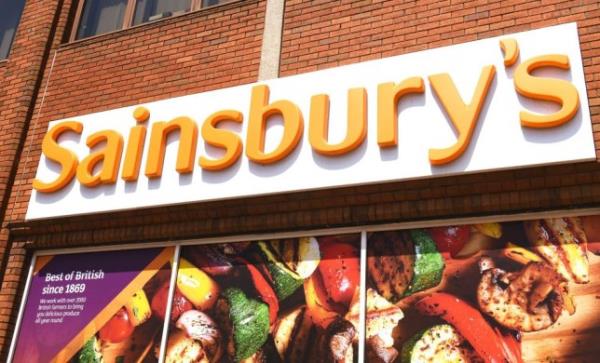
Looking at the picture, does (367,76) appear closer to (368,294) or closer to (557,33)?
(557,33)

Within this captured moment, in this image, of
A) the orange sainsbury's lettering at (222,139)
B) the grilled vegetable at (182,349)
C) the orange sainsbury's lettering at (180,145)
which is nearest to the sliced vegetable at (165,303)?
the grilled vegetable at (182,349)

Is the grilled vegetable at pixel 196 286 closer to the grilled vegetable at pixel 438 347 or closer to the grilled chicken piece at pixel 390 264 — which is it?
the grilled chicken piece at pixel 390 264

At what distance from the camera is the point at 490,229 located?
15.0ft

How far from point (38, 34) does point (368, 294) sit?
556cm

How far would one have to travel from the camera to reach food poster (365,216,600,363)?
163 inches

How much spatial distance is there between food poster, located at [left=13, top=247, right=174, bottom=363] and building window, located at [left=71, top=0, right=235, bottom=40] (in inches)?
117

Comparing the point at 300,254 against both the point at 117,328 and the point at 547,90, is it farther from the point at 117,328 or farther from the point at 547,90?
the point at 547,90

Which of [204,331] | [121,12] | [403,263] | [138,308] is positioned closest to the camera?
[403,263]

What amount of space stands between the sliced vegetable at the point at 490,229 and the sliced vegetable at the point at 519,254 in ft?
0.38

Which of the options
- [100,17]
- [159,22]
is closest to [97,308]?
[159,22]

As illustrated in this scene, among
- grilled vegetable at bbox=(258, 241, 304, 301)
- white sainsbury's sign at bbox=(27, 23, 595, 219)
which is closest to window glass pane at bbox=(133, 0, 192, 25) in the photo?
white sainsbury's sign at bbox=(27, 23, 595, 219)

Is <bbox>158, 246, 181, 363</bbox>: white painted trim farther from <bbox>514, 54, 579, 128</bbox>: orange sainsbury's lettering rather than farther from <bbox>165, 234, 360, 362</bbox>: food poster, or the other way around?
<bbox>514, 54, 579, 128</bbox>: orange sainsbury's lettering

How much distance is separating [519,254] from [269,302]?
2.13 meters

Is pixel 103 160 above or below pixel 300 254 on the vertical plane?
above
